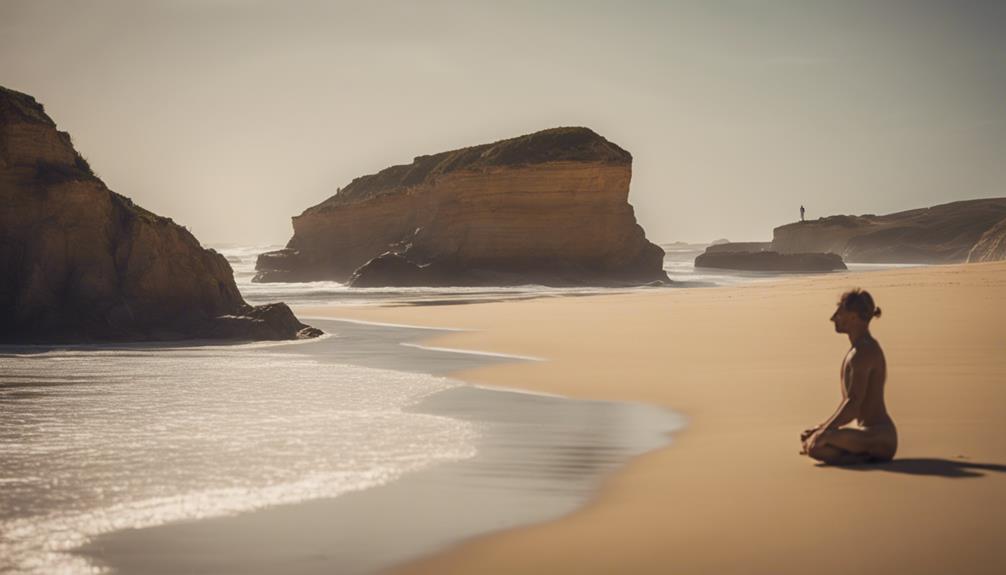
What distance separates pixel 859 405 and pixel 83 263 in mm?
20399

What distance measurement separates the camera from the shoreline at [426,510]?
5.25 meters

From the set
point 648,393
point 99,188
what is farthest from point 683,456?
point 99,188

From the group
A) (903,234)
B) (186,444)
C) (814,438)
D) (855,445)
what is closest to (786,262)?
(903,234)

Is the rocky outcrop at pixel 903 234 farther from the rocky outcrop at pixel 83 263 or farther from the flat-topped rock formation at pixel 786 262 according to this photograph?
the rocky outcrop at pixel 83 263

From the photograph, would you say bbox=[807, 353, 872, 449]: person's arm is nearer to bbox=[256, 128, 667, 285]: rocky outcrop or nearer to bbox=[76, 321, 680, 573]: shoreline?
bbox=[76, 321, 680, 573]: shoreline

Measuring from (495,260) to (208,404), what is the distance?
171 feet

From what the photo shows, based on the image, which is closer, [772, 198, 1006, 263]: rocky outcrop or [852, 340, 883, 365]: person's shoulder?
[852, 340, 883, 365]: person's shoulder

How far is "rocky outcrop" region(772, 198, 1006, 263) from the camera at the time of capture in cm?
12150

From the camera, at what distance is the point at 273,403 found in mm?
11547

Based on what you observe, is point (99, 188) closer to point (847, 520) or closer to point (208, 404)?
point (208, 404)

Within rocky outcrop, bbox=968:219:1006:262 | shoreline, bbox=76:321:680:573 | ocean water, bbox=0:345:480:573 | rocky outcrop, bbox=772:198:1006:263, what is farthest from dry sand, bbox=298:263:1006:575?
rocky outcrop, bbox=772:198:1006:263

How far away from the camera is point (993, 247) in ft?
220

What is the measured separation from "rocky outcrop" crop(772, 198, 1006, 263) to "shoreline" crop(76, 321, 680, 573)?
115069 mm

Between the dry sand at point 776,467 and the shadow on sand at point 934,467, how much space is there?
0.05 ft
